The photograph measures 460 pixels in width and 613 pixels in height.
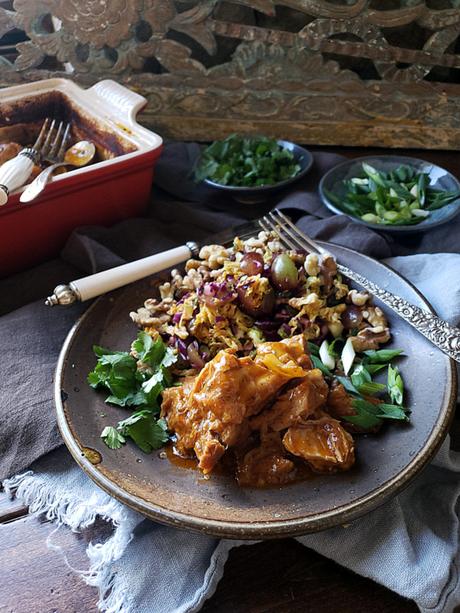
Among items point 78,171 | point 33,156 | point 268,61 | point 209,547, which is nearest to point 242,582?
point 209,547

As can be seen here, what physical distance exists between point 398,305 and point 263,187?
588mm

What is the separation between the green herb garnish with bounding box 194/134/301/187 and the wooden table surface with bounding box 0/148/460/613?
3.24 ft

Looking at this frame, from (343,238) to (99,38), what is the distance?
0.98m

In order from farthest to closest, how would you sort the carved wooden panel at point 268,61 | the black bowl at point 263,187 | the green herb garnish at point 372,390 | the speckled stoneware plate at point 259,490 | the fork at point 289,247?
the carved wooden panel at point 268,61
the black bowl at point 263,187
the fork at point 289,247
the green herb garnish at point 372,390
the speckled stoneware plate at point 259,490

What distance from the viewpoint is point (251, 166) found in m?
1.74

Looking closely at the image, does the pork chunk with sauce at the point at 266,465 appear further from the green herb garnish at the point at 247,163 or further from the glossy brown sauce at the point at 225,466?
the green herb garnish at the point at 247,163

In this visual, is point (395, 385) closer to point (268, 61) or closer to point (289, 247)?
point (289, 247)

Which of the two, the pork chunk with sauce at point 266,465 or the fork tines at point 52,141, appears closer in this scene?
the pork chunk with sauce at point 266,465

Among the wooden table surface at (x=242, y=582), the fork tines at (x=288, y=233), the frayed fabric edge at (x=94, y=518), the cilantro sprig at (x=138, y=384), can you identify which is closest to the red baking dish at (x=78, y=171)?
the fork tines at (x=288, y=233)

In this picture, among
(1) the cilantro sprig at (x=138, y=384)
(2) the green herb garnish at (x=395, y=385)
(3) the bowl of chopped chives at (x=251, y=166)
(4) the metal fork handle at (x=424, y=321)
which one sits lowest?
(1) the cilantro sprig at (x=138, y=384)

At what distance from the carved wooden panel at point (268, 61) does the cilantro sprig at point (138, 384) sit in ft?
3.37

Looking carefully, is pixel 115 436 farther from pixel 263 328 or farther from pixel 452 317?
pixel 452 317

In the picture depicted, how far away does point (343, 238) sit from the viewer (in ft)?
4.86

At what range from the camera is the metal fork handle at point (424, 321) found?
1102 mm
